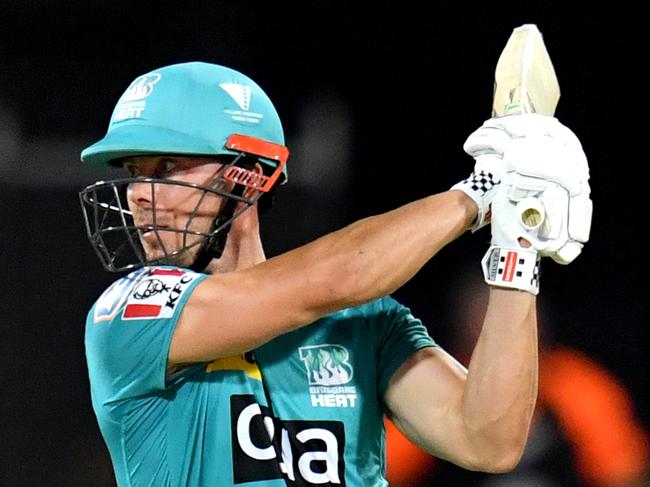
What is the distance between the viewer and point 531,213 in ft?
5.47

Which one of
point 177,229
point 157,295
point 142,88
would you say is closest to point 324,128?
point 142,88

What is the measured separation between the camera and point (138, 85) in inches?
77.6

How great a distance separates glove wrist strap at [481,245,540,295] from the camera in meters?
1.69

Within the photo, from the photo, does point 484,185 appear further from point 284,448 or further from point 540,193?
point 284,448

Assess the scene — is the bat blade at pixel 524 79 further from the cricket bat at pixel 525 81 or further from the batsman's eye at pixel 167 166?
the batsman's eye at pixel 167 166

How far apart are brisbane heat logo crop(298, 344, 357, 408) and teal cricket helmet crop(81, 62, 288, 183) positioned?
31cm

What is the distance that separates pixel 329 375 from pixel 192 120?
0.45m

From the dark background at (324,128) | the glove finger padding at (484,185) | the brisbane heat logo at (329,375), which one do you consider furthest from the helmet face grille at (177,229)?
the dark background at (324,128)

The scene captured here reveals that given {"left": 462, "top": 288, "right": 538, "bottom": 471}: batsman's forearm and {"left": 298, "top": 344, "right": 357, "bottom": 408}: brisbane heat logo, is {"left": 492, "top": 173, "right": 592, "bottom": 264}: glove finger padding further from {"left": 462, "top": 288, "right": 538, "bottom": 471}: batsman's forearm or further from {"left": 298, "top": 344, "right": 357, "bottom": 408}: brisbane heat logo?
{"left": 298, "top": 344, "right": 357, "bottom": 408}: brisbane heat logo

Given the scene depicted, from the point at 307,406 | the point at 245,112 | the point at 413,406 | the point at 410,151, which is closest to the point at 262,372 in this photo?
the point at 307,406

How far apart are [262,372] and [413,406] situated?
257mm

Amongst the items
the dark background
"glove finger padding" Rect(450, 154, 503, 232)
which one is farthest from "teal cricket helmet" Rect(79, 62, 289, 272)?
the dark background

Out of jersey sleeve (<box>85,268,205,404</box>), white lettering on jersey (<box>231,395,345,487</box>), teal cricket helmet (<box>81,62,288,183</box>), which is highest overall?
teal cricket helmet (<box>81,62,288,183</box>)

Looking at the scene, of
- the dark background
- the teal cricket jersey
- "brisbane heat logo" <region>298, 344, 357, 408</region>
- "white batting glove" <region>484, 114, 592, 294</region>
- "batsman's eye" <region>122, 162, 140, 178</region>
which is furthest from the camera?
the dark background
